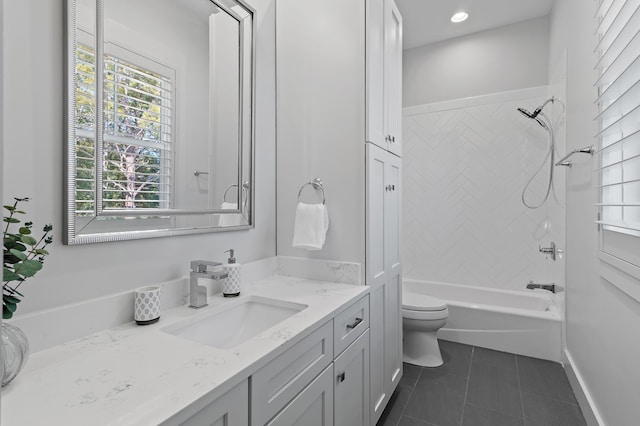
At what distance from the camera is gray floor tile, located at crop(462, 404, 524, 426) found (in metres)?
1.76

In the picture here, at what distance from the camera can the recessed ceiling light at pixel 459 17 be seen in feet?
9.34

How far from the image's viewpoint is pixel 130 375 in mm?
743

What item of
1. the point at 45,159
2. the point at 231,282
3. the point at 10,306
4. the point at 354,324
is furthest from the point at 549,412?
the point at 45,159

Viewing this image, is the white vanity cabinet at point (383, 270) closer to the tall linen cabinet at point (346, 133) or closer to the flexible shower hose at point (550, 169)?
the tall linen cabinet at point (346, 133)

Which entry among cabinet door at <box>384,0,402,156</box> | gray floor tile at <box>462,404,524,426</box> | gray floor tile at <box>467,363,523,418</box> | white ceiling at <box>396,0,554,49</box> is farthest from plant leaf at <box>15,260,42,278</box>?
white ceiling at <box>396,0,554,49</box>

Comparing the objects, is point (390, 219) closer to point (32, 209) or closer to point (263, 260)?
point (263, 260)

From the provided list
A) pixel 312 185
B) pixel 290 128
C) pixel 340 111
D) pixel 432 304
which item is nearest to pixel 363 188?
pixel 312 185

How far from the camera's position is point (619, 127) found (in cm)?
126

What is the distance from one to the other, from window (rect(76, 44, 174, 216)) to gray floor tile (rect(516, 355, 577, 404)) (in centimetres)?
241

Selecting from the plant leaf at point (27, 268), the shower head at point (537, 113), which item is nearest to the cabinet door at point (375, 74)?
the plant leaf at point (27, 268)

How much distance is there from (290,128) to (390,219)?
0.76 metres

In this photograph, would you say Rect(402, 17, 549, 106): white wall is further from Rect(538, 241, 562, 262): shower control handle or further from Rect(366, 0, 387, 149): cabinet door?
Rect(366, 0, 387, 149): cabinet door

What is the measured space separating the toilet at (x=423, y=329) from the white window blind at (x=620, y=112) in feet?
3.80

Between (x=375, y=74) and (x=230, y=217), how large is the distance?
0.99 m
